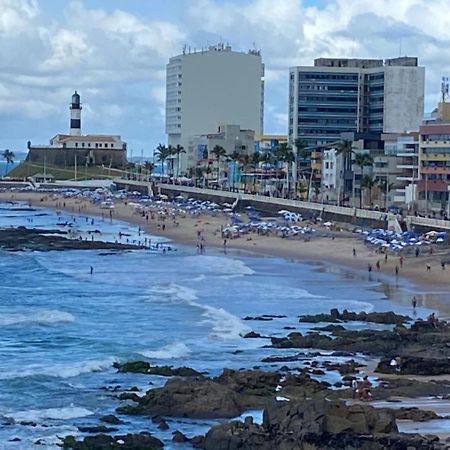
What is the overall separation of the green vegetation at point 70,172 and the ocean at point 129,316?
4215 inches

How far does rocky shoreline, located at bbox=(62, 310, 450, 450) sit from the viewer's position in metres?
25.5

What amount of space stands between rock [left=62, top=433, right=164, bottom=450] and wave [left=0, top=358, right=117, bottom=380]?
8275mm

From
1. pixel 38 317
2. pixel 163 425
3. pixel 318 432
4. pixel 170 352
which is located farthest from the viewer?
pixel 38 317

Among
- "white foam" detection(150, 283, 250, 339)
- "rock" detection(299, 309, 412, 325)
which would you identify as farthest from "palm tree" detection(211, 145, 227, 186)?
"rock" detection(299, 309, 412, 325)

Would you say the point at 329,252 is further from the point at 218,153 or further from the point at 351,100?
the point at 218,153

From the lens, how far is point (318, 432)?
25344 millimetres

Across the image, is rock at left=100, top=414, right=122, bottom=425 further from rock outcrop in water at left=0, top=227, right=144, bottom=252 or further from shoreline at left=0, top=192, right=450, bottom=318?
rock outcrop in water at left=0, top=227, right=144, bottom=252

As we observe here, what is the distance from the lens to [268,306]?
51.2 meters

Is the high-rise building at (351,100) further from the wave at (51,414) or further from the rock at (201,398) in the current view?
the wave at (51,414)

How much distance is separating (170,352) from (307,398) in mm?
9711

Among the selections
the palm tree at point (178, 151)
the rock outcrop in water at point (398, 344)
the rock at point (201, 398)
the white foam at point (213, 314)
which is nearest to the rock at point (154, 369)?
the rock at point (201, 398)

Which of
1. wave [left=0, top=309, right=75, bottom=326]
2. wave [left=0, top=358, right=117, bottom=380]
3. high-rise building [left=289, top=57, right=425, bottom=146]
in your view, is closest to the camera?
wave [left=0, top=358, right=117, bottom=380]

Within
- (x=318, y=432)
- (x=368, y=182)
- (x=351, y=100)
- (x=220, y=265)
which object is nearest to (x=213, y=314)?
(x=220, y=265)

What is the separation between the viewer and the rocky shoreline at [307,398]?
2550 centimetres
